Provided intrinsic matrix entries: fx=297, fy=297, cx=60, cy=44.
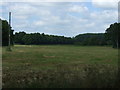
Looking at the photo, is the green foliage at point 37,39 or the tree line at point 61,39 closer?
the tree line at point 61,39

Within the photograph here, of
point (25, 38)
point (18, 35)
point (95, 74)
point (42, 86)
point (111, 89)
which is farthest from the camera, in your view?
point (18, 35)

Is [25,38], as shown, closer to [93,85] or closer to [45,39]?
[45,39]

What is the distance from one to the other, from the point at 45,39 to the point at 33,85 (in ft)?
339

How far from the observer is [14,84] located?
698cm

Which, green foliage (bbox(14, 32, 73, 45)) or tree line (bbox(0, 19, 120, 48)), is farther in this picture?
green foliage (bbox(14, 32, 73, 45))

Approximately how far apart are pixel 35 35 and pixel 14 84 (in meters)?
89.5

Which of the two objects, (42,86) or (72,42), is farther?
(72,42)

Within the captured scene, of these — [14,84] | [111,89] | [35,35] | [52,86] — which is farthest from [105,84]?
[35,35]

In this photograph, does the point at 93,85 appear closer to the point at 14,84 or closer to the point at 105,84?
the point at 105,84

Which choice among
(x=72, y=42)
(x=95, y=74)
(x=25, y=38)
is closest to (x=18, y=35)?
(x=25, y=38)

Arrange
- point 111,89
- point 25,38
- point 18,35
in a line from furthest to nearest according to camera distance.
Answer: point 18,35 → point 25,38 → point 111,89

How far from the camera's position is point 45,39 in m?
110

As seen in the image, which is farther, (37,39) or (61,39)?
(61,39)

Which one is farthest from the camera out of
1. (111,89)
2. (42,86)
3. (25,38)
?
(25,38)
